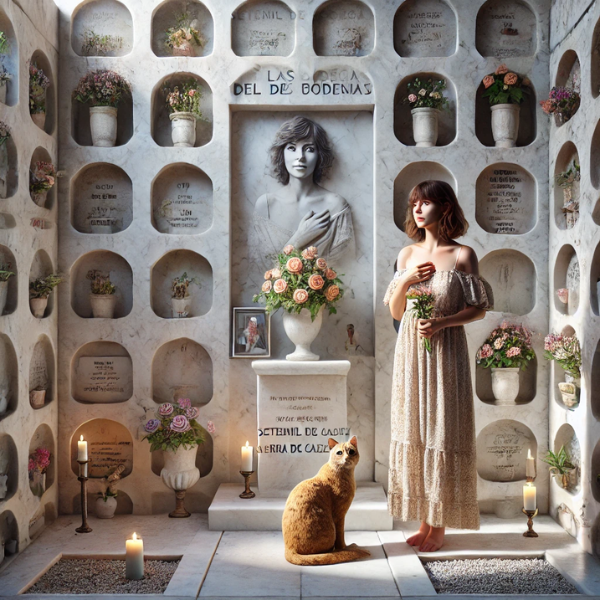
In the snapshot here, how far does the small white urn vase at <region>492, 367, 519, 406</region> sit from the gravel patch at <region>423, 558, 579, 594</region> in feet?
3.96

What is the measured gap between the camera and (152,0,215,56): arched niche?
5.25 m

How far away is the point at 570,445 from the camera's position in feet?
15.5

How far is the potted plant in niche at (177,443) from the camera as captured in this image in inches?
188

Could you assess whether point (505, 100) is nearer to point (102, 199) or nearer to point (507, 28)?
point (507, 28)

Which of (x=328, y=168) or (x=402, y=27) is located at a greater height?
(x=402, y=27)

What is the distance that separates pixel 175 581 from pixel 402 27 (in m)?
4.25

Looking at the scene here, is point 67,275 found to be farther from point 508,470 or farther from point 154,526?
point 508,470

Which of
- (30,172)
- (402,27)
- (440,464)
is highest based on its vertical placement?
(402,27)

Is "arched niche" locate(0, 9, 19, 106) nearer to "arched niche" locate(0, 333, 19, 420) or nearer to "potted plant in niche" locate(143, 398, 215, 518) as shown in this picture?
"arched niche" locate(0, 333, 19, 420)

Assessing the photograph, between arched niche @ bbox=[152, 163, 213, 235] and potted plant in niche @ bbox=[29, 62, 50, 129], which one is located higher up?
potted plant in niche @ bbox=[29, 62, 50, 129]

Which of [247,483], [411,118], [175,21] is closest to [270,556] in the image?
[247,483]

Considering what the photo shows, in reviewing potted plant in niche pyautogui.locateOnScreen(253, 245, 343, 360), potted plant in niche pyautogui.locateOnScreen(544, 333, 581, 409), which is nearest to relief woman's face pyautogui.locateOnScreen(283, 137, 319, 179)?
potted plant in niche pyautogui.locateOnScreen(253, 245, 343, 360)

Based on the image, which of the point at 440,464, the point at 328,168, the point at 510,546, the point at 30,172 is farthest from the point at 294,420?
the point at 30,172

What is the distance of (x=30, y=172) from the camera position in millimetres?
4578
